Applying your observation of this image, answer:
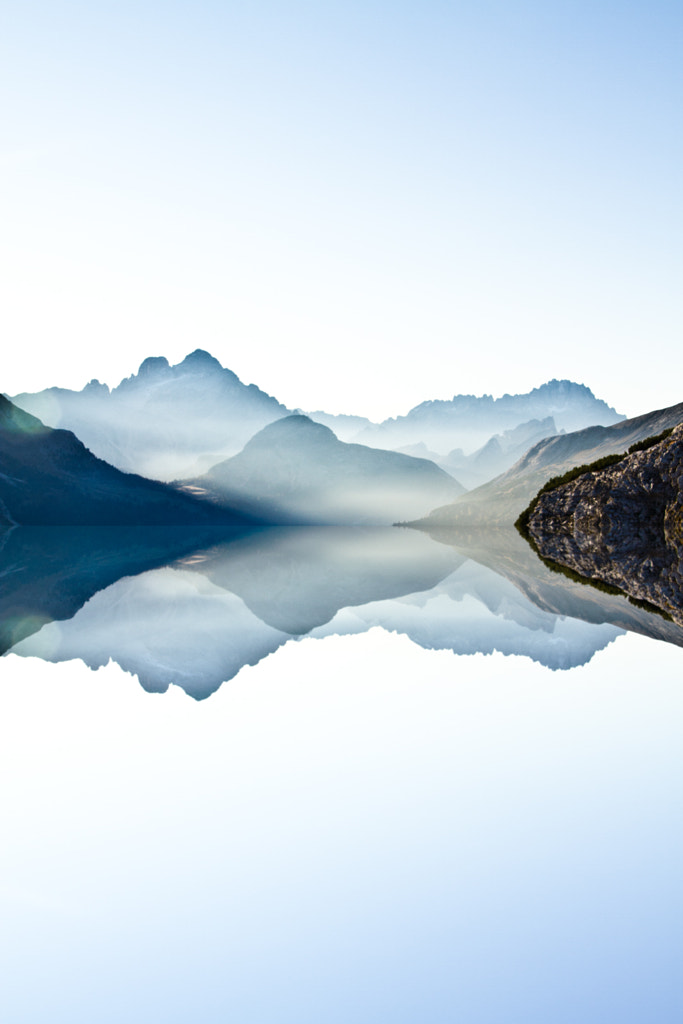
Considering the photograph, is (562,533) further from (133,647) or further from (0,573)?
(133,647)

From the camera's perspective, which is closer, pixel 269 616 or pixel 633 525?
pixel 269 616

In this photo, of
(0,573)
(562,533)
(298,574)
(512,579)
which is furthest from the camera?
(562,533)

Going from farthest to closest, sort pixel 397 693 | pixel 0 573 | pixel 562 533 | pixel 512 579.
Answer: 1. pixel 562 533
2. pixel 0 573
3. pixel 512 579
4. pixel 397 693

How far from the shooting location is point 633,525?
73.2 meters

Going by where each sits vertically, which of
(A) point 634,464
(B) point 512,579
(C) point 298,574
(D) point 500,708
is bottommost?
(D) point 500,708

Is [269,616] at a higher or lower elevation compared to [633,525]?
lower

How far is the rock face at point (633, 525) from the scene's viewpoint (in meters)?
37.6

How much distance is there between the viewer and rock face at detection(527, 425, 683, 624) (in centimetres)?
3759

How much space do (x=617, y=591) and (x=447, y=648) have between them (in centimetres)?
1460

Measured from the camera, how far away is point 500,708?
16781mm

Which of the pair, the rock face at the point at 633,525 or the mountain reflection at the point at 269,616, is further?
the rock face at the point at 633,525

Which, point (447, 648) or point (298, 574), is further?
point (298, 574)

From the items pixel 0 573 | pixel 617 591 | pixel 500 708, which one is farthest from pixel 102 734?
pixel 0 573

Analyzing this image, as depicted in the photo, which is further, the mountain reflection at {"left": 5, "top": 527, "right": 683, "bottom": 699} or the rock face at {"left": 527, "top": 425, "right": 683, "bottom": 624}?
the rock face at {"left": 527, "top": 425, "right": 683, "bottom": 624}
